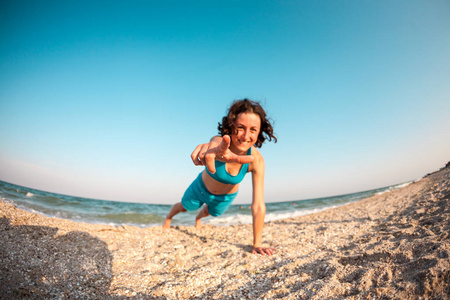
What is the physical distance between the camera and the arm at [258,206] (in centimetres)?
292

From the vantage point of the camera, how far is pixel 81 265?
2182 mm

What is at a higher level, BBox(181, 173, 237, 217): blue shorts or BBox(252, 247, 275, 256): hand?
BBox(181, 173, 237, 217): blue shorts

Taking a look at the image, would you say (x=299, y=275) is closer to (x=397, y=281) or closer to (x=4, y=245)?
(x=397, y=281)

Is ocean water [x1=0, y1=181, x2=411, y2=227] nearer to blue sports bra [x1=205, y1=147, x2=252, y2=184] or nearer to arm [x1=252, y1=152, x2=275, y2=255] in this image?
blue sports bra [x1=205, y1=147, x2=252, y2=184]

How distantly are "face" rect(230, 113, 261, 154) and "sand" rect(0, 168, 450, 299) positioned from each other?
59.6 inches

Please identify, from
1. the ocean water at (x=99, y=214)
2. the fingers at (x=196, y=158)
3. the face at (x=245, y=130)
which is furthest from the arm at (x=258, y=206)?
the ocean water at (x=99, y=214)

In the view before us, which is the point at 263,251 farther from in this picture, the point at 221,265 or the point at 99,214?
the point at 99,214

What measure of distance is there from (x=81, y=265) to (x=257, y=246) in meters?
2.09

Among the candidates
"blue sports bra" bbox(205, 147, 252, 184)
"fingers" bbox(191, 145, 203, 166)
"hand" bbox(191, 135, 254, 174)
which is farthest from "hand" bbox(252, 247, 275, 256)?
"fingers" bbox(191, 145, 203, 166)

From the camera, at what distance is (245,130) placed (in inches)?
116

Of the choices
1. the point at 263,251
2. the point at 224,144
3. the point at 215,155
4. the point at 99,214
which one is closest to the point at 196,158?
the point at 215,155

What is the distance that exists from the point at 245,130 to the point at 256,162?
2.04 feet

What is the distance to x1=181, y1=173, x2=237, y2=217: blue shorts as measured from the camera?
410 cm

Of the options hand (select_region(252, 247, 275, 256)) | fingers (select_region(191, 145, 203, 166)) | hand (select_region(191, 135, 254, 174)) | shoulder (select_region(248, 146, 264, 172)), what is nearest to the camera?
hand (select_region(191, 135, 254, 174))
